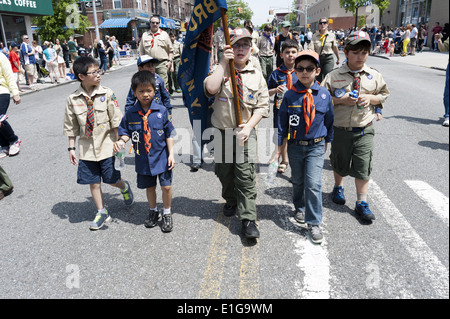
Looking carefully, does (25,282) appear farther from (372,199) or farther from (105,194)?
(372,199)

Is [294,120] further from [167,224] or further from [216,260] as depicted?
[167,224]

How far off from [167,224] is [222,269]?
97 cm

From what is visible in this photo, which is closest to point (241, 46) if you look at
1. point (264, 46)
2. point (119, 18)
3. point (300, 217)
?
point (300, 217)

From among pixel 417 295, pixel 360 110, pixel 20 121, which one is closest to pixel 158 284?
pixel 417 295

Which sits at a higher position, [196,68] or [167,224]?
[196,68]

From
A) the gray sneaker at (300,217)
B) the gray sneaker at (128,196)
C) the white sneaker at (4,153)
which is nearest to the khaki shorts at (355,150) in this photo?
the gray sneaker at (300,217)

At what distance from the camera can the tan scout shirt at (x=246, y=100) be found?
351 cm

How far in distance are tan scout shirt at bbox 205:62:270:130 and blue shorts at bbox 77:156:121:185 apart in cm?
135

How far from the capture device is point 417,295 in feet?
8.61

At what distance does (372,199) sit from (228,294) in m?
2.46

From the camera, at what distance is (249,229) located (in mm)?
3529

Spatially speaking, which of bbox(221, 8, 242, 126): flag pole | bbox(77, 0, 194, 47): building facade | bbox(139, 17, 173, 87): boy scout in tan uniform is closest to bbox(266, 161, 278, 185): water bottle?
bbox(221, 8, 242, 126): flag pole

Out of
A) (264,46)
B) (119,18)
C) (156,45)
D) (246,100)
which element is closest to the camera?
(246,100)

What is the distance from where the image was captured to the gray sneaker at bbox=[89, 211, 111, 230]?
12.7 ft
